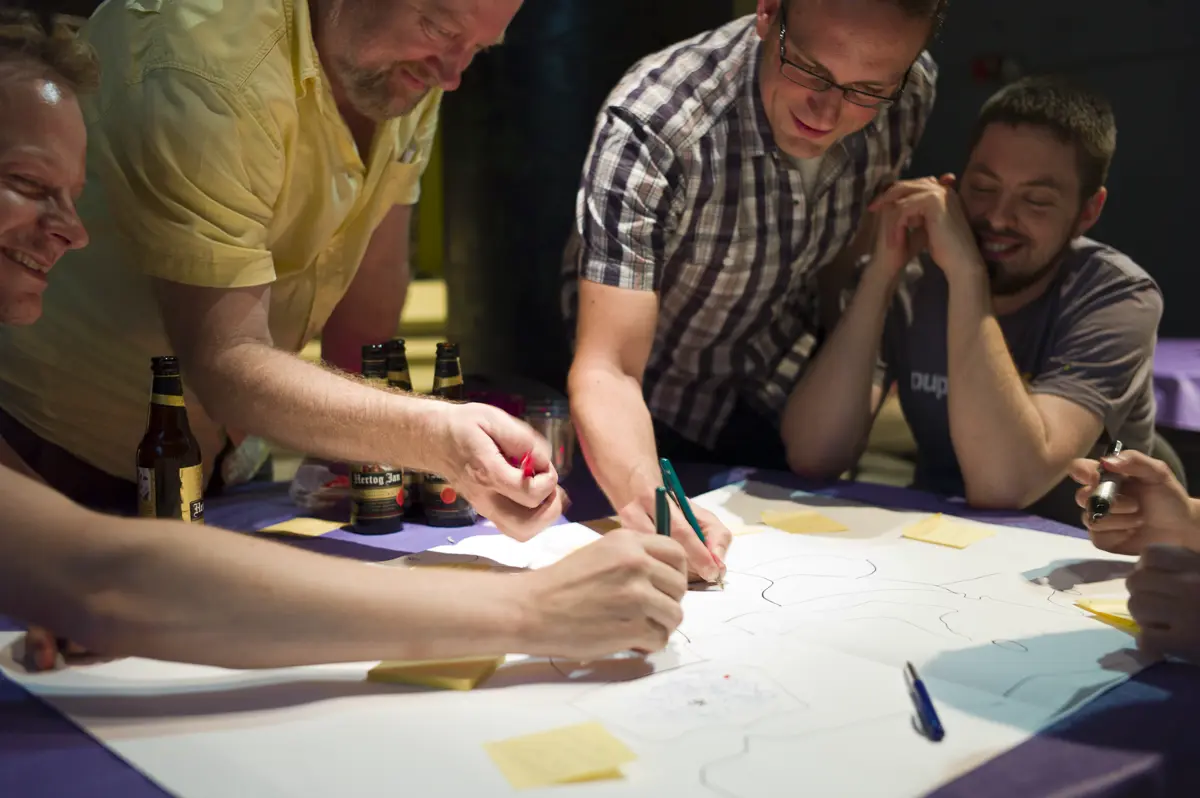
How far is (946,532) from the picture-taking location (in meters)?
1.47

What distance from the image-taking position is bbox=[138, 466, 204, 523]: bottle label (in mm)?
1249

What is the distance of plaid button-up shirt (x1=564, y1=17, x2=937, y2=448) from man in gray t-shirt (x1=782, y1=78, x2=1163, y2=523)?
12 centimetres

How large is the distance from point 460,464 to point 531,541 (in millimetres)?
215

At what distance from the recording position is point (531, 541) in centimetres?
142

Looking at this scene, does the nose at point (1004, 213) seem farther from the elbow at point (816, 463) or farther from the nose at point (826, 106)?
the elbow at point (816, 463)

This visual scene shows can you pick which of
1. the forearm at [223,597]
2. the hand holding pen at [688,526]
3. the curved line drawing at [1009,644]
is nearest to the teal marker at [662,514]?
the hand holding pen at [688,526]

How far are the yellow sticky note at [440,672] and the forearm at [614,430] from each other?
0.50m

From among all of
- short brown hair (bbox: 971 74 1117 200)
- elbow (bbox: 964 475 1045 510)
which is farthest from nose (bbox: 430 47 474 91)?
elbow (bbox: 964 475 1045 510)

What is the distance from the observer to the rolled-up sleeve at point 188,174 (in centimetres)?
133

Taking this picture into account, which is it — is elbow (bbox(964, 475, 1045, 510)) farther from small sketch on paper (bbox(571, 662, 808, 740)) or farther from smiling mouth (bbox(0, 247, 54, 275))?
smiling mouth (bbox(0, 247, 54, 275))

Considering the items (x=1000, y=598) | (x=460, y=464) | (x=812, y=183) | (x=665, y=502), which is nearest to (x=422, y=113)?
(x=812, y=183)

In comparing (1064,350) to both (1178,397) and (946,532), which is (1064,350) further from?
(1178,397)

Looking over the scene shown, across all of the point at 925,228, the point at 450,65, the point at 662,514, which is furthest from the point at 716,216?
the point at 662,514

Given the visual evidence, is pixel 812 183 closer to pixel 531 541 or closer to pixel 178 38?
pixel 531 541
